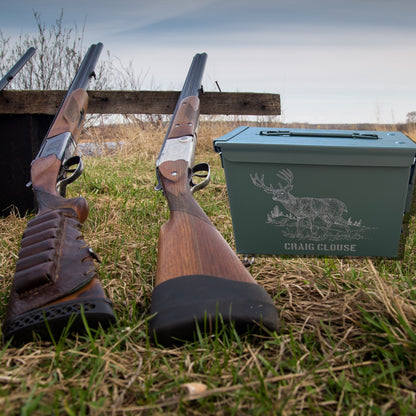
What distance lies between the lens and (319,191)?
2502 mm

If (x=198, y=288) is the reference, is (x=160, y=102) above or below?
above

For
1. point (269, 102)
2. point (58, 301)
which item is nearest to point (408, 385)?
point (58, 301)

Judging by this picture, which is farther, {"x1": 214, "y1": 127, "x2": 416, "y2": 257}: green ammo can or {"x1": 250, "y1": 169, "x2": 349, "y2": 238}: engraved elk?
{"x1": 250, "y1": 169, "x2": 349, "y2": 238}: engraved elk

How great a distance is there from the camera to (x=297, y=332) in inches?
64.7

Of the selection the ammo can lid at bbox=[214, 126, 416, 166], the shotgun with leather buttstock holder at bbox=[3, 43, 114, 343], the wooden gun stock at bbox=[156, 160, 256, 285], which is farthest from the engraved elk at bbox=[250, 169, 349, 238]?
the shotgun with leather buttstock holder at bbox=[3, 43, 114, 343]

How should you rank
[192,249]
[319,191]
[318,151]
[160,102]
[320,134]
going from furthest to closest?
[160,102] < [320,134] < [319,191] < [318,151] < [192,249]

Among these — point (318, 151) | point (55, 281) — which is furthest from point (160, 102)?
point (55, 281)

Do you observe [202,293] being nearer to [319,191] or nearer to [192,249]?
[192,249]

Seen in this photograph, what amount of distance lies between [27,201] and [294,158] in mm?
2408

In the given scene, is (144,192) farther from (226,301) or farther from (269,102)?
(226,301)

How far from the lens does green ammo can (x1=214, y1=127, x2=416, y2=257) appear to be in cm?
241

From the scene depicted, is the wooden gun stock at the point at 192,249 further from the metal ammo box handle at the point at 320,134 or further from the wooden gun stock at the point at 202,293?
the metal ammo box handle at the point at 320,134

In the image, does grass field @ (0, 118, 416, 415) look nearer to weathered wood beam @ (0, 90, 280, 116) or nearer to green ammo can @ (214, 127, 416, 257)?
green ammo can @ (214, 127, 416, 257)

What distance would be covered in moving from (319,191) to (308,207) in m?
0.11
